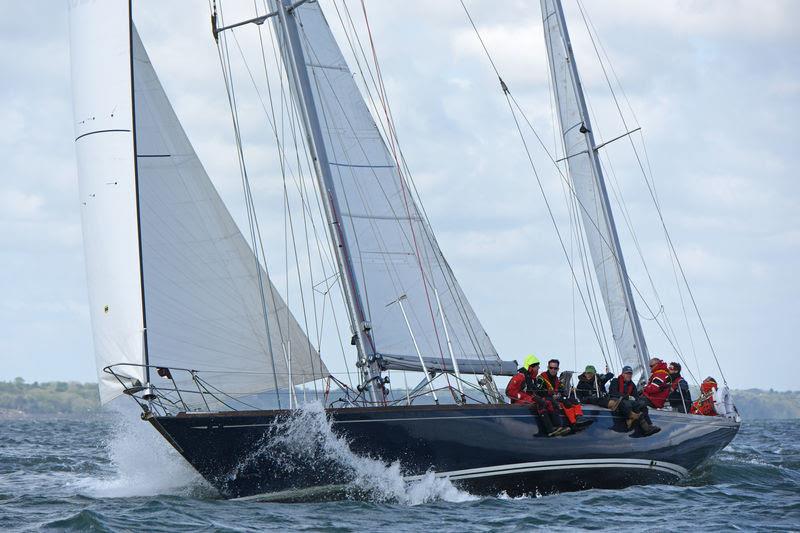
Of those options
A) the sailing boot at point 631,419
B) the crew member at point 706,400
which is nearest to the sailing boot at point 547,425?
the sailing boot at point 631,419

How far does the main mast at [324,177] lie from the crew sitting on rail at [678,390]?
4.78 meters

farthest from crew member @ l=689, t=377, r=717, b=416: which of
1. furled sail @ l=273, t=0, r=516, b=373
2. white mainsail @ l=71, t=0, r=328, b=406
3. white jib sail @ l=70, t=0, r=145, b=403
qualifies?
white jib sail @ l=70, t=0, r=145, b=403

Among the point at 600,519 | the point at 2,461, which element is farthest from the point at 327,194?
the point at 2,461

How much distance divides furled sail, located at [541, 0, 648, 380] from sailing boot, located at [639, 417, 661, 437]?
4.38 metres

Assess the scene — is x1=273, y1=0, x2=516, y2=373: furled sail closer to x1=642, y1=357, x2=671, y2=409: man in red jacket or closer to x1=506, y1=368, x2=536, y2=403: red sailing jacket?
x1=506, y1=368, x2=536, y2=403: red sailing jacket

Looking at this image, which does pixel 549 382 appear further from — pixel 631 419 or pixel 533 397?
pixel 631 419

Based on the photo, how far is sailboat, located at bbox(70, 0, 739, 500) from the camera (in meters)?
12.8

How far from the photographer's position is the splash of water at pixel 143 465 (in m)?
14.4

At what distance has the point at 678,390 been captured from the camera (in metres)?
17.0

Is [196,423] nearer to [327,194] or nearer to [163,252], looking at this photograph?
[163,252]

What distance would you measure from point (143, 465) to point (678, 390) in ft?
24.6

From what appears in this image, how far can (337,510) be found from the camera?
40.8 ft

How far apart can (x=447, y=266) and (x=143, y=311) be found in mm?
4911

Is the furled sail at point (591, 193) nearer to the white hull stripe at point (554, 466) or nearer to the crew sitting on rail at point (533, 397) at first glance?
the white hull stripe at point (554, 466)
